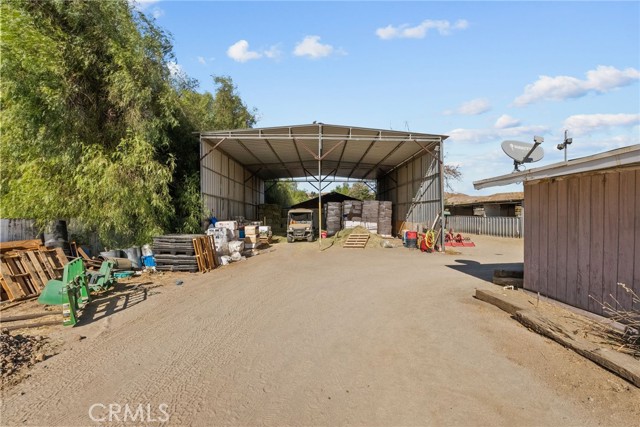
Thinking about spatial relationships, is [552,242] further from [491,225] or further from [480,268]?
[491,225]

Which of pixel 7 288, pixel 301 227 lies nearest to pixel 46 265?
pixel 7 288

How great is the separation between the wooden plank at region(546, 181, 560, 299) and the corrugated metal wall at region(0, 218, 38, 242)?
15686 millimetres

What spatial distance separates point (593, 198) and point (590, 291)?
164cm

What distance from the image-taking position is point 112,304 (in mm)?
8445

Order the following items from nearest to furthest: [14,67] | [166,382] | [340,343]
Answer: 1. [166,382]
2. [340,343]
3. [14,67]

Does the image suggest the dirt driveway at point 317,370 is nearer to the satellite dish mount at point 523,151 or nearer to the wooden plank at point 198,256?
the satellite dish mount at point 523,151

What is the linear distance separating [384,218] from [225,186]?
440 inches

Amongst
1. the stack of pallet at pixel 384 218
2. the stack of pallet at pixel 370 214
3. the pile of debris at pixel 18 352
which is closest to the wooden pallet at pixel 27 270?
the pile of debris at pixel 18 352

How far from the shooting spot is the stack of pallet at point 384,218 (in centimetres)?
2614

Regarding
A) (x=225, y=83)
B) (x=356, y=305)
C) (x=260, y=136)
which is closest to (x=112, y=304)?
(x=356, y=305)

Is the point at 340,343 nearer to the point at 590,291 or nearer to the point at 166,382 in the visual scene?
the point at 166,382

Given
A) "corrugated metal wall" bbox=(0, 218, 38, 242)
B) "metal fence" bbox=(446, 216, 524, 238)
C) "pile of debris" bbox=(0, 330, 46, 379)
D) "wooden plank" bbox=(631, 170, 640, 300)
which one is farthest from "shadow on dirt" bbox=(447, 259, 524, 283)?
"corrugated metal wall" bbox=(0, 218, 38, 242)

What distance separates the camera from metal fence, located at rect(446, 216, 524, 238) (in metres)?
27.4

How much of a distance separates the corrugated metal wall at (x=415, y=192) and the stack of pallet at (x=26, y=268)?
1798cm
